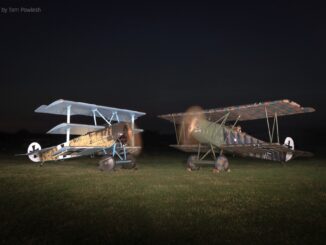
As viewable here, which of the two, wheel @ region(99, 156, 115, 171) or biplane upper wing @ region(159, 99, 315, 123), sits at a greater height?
biplane upper wing @ region(159, 99, 315, 123)

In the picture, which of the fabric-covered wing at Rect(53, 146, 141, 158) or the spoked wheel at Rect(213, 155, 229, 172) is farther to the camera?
the fabric-covered wing at Rect(53, 146, 141, 158)

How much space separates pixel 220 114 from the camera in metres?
14.0

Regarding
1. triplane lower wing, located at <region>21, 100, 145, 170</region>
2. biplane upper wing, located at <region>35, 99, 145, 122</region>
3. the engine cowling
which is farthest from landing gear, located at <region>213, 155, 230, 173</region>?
the engine cowling

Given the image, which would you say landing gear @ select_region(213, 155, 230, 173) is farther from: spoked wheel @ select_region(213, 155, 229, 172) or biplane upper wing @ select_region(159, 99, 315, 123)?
biplane upper wing @ select_region(159, 99, 315, 123)

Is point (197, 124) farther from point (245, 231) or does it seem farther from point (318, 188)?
point (245, 231)

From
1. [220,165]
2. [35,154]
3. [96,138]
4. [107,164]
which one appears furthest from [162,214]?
[35,154]

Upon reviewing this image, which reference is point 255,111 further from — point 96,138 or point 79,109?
point 79,109

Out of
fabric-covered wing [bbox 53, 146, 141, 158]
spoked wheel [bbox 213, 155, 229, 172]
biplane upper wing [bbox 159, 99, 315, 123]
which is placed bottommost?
spoked wheel [bbox 213, 155, 229, 172]

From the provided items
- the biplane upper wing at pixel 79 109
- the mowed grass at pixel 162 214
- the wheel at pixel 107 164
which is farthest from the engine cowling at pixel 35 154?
the mowed grass at pixel 162 214

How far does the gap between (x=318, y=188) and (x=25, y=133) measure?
6746cm

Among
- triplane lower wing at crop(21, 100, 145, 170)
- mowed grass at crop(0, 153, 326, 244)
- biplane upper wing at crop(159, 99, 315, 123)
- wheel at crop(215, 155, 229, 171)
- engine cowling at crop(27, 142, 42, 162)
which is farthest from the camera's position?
engine cowling at crop(27, 142, 42, 162)

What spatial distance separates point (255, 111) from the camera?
13.2m

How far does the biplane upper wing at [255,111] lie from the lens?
12.0m

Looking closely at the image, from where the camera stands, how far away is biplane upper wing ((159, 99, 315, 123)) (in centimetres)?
1200
